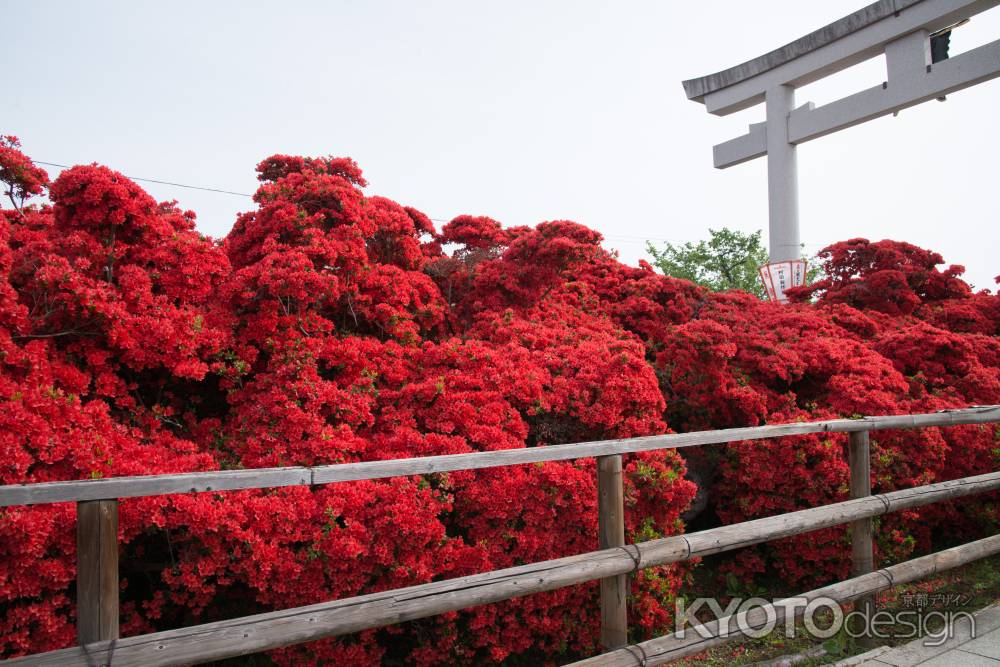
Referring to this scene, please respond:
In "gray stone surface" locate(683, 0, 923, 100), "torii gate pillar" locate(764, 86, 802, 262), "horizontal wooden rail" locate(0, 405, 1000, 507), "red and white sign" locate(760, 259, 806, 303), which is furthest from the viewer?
"torii gate pillar" locate(764, 86, 802, 262)

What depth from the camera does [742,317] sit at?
6.80m

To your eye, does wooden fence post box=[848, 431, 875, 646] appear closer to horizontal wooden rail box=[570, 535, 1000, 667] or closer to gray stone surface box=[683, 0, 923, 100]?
horizontal wooden rail box=[570, 535, 1000, 667]

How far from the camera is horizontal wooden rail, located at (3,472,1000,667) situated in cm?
212

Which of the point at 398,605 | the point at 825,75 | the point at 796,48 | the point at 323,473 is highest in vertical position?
the point at 796,48

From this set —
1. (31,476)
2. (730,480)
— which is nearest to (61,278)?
(31,476)

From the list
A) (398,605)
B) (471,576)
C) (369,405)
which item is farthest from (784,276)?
(398,605)

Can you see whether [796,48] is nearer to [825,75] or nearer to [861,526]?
[825,75]

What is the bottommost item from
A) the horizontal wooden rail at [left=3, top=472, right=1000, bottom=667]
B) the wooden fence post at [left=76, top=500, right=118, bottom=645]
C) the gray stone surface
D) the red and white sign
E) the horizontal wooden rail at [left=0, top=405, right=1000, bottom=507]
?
the horizontal wooden rail at [left=3, top=472, right=1000, bottom=667]

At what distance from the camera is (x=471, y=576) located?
2.77 m

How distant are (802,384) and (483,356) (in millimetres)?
3302

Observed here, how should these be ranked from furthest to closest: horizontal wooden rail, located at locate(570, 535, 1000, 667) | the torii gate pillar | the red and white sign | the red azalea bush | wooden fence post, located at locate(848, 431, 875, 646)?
the torii gate pillar → the red and white sign → wooden fence post, located at locate(848, 431, 875, 646) → the red azalea bush → horizontal wooden rail, located at locate(570, 535, 1000, 667)

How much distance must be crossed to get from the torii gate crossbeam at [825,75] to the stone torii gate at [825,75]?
0.8 inches

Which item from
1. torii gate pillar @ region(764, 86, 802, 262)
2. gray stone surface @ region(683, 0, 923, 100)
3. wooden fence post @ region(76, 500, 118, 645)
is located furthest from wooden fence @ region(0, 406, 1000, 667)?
gray stone surface @ region(683, 0, 923, 100)

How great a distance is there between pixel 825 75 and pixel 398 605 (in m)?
18.1
